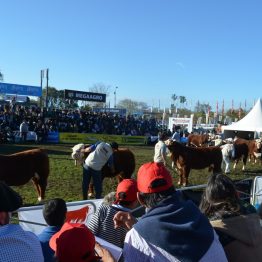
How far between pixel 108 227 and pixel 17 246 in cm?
169

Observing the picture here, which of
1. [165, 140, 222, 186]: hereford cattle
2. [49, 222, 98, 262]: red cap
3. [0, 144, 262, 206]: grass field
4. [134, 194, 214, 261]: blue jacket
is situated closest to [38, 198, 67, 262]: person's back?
[49, 222, 98, 262]: red cap

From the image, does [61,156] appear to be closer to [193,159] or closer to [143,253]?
[193,159]

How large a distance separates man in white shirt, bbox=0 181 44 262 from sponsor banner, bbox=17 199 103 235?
8.64 ft

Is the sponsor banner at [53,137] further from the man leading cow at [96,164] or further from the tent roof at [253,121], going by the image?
the man leading cow at [96,164]

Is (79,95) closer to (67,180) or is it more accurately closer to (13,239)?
(67,180)

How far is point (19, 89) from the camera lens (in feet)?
127

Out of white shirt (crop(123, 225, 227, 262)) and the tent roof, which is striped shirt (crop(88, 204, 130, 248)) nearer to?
white shirt (crop(123, 225, 227, 262))

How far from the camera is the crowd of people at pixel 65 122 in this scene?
2958 cm

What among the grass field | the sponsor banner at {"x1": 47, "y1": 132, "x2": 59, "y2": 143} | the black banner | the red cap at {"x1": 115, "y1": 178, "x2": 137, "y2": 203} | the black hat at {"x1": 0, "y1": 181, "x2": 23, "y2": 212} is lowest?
the grass field

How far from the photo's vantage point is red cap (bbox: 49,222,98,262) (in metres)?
2.31

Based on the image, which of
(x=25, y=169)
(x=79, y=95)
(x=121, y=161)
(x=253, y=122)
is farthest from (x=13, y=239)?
(x=79, y=95)

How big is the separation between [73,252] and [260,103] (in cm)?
2518

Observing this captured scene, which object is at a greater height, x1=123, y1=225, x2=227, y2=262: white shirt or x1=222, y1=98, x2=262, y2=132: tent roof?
x1=222, y1=98, x2=262, y2=132: tent roof

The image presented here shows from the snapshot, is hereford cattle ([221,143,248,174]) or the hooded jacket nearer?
the hooded jacket
